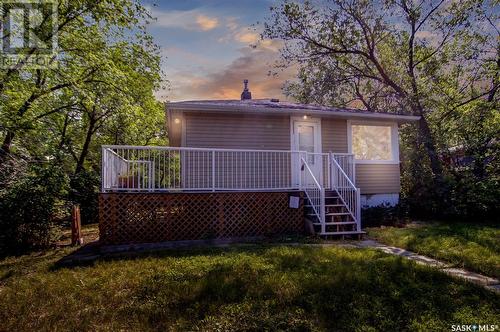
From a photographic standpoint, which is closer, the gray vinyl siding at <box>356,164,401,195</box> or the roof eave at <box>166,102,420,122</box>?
the roof eave at <box>166,102,420,122</box>

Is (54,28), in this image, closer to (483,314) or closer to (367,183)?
(367,183)

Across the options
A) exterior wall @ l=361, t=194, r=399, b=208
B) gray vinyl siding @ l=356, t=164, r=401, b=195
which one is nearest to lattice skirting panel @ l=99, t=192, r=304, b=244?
gray vinyl siding @ l=356, t=164, r=401, b=195

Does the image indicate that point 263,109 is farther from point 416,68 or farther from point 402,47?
point 416,68

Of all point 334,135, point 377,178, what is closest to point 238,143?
point 334,135

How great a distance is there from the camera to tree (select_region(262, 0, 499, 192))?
1309 cm

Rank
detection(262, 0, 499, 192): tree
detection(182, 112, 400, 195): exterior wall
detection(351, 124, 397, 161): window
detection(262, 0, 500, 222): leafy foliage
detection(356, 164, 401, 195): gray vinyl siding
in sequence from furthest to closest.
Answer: detection(262, 0, 499, 192): tree → detection(262, 0, 500, 222): leafy foliage → detection(351, 124, 397, 161): window → detection(356, 164, 401, 195): gray vinyl siding → detection(182, 112, 400, 195): exterior wall

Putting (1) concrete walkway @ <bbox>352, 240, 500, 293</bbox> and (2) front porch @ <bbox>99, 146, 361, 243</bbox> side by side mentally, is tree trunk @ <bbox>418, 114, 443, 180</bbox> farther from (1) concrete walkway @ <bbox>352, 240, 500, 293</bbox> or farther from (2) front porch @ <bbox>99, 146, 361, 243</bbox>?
(1) concrete walkway @ <bbox>352, 240, 500, 293</bbox>

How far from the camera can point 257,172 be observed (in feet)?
27.0

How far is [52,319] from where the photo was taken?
9.36 ft

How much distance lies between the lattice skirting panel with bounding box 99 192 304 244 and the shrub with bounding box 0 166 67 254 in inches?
68.5

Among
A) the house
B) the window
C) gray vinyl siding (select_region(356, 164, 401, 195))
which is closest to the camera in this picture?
the house

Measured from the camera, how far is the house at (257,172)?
6.11 m

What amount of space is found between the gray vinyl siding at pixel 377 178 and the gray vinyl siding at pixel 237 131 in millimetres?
2692

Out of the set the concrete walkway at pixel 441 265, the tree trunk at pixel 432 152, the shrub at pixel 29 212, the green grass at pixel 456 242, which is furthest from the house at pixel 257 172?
the tree trunk at pixel 432 152
